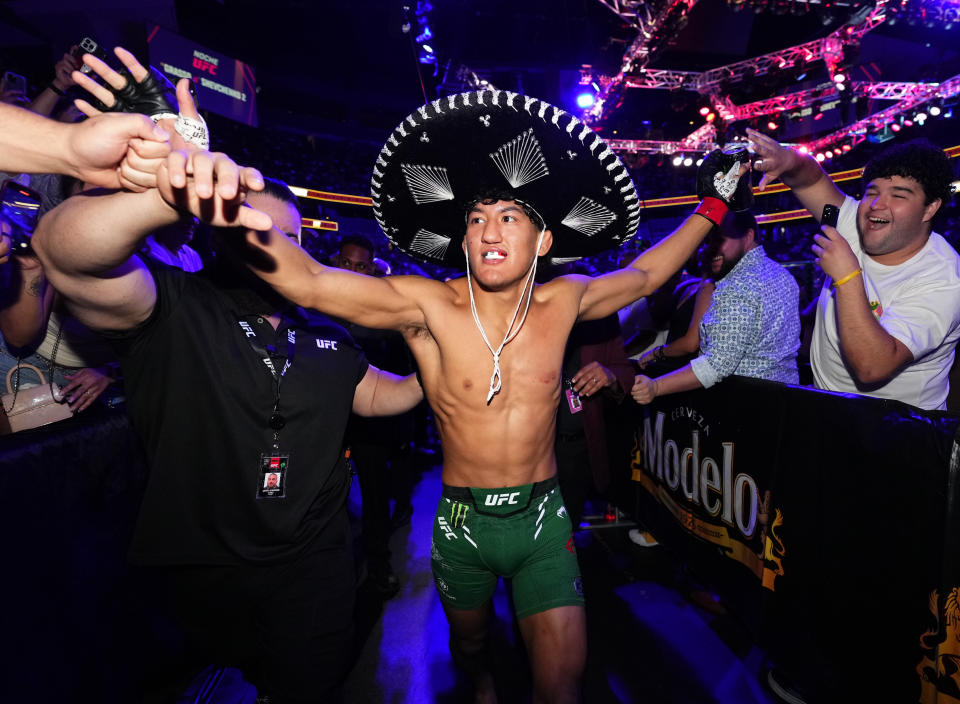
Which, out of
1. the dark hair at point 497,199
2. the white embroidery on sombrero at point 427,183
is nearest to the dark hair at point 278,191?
the white embroidery on sombrero at point 427,183

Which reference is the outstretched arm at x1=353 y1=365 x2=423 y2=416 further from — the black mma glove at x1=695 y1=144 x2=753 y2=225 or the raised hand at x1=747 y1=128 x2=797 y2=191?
the raised hand at x1=747 y1=128 x2=797 y2=191

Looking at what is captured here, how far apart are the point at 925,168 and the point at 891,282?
2.05 feet

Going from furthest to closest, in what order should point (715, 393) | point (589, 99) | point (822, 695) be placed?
point (589, 99) → point (715, 393) → point (822, 695)

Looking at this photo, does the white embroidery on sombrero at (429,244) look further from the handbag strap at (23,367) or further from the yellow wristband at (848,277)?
the yellow wristband at (848,277)

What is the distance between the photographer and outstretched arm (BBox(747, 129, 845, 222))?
268 cm

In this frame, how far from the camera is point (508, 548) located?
84.5 inches

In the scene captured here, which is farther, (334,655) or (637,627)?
(637,627)

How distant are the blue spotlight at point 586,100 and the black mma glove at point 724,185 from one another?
14.0m

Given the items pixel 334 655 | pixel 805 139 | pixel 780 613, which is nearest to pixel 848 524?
pixel 780 613

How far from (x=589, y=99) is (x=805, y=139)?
37.1ft

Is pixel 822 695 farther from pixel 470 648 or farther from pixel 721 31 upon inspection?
pixel 721 31

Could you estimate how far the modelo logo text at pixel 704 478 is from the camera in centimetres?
266

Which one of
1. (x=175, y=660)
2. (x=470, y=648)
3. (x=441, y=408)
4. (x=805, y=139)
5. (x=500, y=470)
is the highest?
(x=805, y=139)

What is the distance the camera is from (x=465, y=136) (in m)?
1.91
